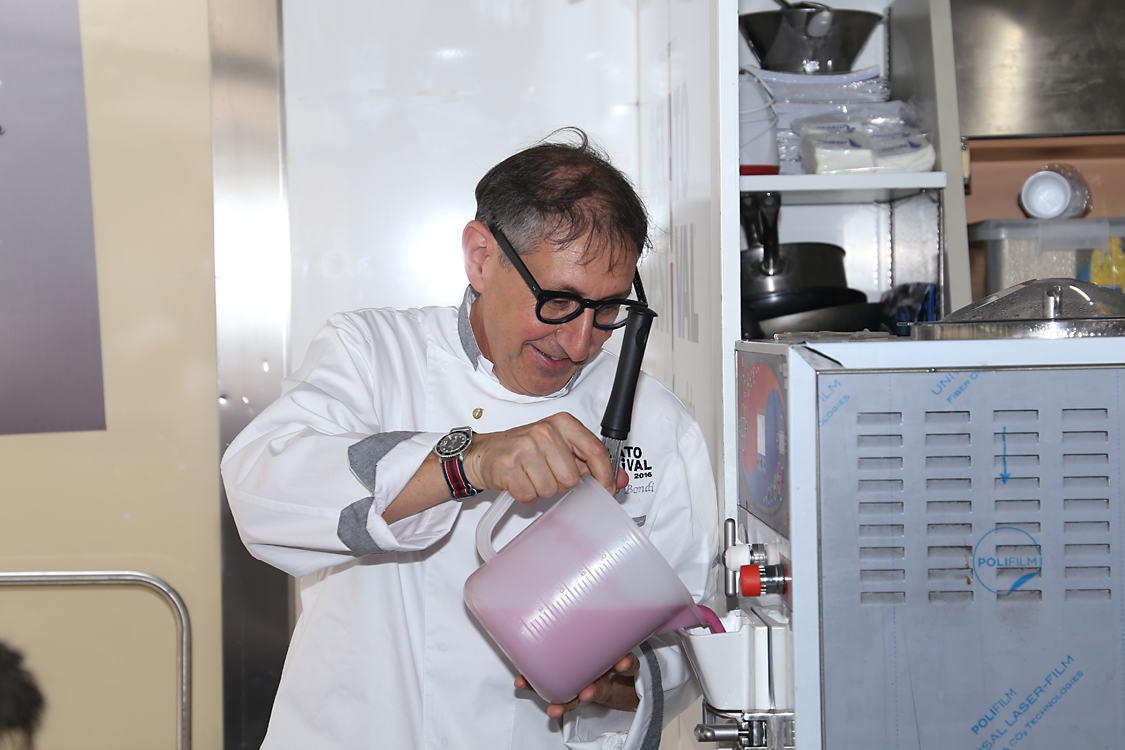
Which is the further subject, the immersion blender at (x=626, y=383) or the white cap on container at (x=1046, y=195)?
the white cap on container at (x=1046, y=195)

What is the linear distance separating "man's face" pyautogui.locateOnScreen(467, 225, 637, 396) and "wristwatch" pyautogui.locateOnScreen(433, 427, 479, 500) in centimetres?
24

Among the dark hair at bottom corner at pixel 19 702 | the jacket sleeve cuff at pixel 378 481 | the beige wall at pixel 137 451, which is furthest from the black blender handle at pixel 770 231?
the dark hair at bottom corner at pixel 19 702

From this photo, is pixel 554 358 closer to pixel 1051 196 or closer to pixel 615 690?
pixel 615 690

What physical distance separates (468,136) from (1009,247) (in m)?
1.19

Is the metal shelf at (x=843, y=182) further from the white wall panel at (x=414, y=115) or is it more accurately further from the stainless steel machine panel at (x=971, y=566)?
the white wall panel at (x=414, y=115)

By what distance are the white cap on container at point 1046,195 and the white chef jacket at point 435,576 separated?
2.75 feet

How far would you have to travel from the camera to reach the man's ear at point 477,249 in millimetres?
1135

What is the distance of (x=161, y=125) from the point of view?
→ 6.27ft

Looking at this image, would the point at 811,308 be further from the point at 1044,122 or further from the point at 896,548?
the point at 896,548

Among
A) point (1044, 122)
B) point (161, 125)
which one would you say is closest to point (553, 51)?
point (161, 125)

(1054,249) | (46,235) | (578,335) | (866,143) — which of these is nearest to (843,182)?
(866,143)

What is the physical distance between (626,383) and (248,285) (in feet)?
4.18

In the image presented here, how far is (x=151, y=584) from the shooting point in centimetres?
185

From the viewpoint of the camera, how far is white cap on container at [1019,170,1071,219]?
1572 millimetres
